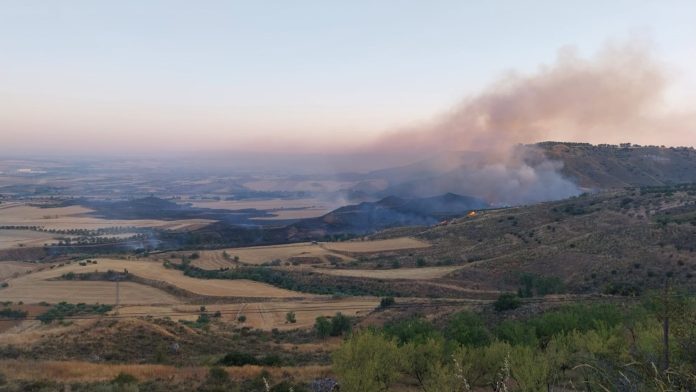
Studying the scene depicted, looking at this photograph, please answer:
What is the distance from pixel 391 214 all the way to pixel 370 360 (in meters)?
121

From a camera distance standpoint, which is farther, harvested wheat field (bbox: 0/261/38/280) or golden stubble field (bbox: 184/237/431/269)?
golden stubble field (bbox: 184/237/431/269)

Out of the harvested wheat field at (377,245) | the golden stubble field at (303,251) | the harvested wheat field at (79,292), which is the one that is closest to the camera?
the harvested wheat field at (79,292)

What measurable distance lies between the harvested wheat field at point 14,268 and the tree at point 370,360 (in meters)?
67.0

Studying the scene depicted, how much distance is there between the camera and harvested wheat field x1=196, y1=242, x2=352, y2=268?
80750 mm

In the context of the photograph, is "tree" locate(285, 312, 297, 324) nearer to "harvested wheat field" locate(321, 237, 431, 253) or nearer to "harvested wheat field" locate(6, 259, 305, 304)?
"harvested wheat field" locate(6, 259, 305, 304)

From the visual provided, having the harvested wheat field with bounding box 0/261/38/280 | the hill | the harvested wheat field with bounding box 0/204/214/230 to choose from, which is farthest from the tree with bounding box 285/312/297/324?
the harvested wheat field with bounding box 0/204/214/230

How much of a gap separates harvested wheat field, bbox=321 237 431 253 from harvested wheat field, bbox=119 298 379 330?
3310cm

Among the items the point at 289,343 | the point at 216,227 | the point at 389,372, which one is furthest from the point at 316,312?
the point at 216,227

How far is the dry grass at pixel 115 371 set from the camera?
2195cm

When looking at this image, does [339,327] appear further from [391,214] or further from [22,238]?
[391,214]

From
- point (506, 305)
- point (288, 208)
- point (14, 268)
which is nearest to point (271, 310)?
point (506, 305)

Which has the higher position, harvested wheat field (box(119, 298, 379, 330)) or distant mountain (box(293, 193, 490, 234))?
distant mountain (box(293, 193, 490, 234))

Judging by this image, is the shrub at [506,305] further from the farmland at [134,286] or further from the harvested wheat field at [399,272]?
Answer: the farmland at [134,286]

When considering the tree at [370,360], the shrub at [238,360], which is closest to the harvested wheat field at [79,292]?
the shrub at [238,360]
